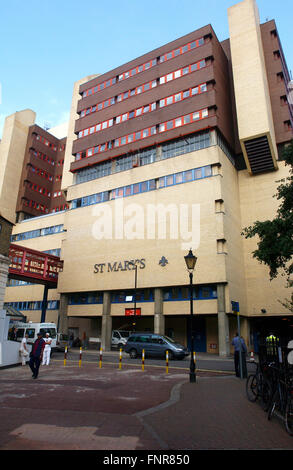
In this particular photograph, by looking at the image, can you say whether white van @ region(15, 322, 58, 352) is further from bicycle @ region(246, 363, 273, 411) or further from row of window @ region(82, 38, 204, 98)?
row of window @ region(82, 38, 204, 98)

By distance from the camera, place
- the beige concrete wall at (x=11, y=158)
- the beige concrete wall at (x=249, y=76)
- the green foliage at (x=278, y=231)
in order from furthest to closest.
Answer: the beige concrete wall at (x=11, y=158), the beige concrete wall at (x=249, y=76), the green foliage at (x=278, y=231)

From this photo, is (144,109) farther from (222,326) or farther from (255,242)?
(222,326)

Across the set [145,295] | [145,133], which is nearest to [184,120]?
[145,133]

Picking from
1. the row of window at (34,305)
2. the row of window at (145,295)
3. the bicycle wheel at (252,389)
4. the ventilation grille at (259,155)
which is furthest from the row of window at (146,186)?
the bicycle wheel at (252,389)

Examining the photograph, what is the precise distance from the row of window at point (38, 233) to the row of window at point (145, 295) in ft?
44.1

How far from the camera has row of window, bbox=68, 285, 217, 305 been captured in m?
33.6

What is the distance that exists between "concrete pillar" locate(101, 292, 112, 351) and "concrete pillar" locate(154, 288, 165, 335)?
663 cm

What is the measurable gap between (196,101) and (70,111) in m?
26.5

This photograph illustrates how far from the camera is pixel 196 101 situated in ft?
125

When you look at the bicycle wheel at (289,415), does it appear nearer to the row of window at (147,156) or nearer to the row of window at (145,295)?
the row of window at (145,295)

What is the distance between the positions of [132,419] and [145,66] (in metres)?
46.0

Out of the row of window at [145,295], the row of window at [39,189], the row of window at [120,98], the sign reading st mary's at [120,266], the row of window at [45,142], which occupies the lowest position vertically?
the row of window at [145,295]

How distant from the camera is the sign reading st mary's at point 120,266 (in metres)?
37.4

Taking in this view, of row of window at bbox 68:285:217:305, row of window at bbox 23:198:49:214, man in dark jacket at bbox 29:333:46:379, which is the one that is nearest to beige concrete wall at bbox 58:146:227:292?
row of window at bbox 68:285:217:305
